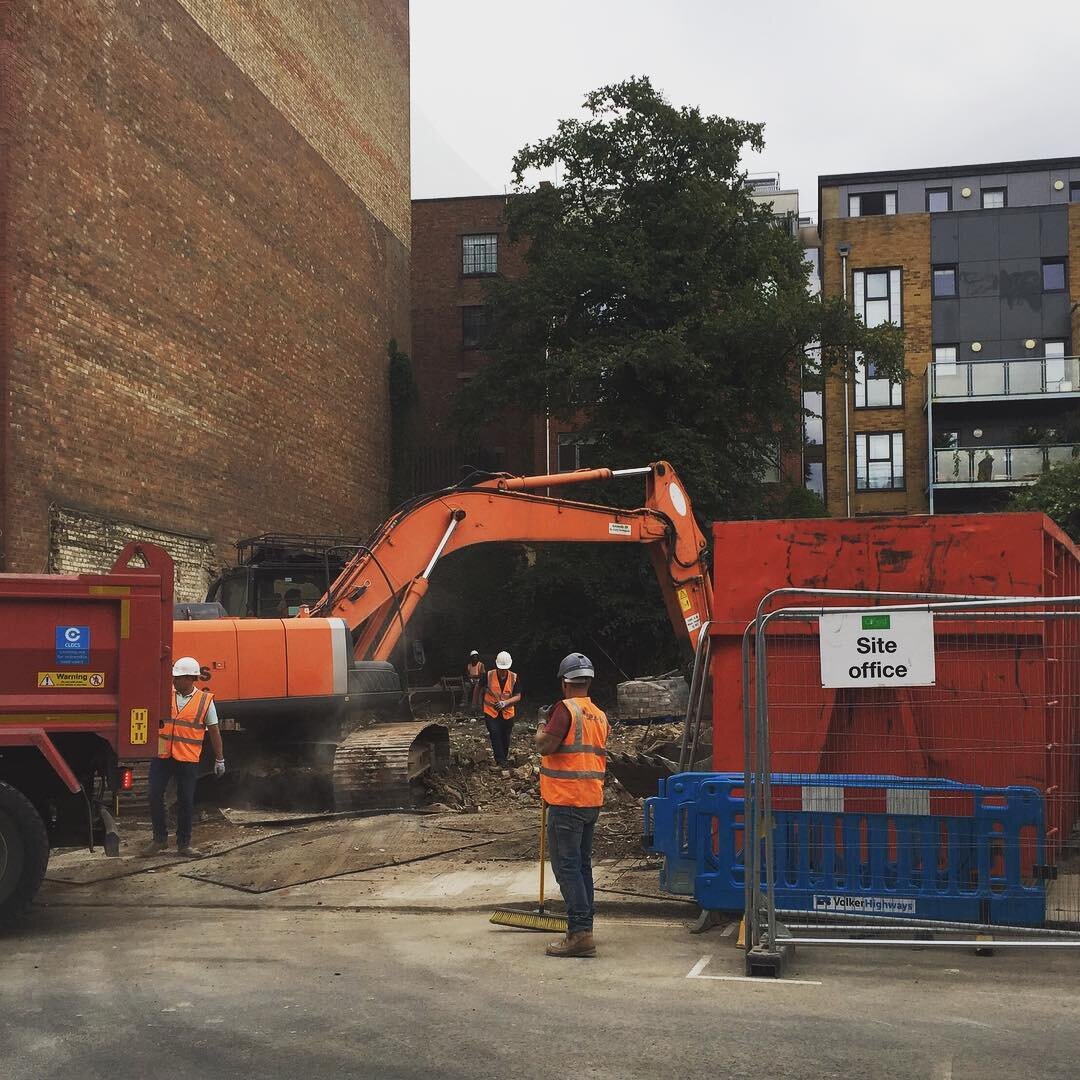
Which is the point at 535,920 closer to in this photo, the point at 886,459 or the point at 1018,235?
the point at 886,459

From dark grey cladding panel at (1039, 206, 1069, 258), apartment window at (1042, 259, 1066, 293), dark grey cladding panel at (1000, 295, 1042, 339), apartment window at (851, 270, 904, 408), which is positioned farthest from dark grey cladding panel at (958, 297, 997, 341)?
dark grey cladding panel at (1039, 206, 1069, 258)

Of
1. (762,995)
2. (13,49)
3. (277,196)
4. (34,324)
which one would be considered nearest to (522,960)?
(762,995)

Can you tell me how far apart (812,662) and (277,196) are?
2064 centimetres

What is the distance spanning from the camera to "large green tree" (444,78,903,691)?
30703mm

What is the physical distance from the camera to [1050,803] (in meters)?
8.18

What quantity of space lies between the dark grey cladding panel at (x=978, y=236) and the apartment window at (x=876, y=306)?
2069 millimetres

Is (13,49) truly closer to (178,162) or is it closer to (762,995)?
(178,162)

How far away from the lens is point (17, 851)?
8.66 meters

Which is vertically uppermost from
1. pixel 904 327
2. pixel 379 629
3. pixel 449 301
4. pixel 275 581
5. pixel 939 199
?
pixel 939 199

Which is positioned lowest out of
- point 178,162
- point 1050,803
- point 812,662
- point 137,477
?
point 1050,803

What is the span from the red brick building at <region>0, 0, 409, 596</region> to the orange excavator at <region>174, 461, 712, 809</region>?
557cm

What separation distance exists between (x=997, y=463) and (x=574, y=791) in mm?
31981

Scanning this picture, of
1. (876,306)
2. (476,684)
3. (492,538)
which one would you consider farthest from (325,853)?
(876,306)

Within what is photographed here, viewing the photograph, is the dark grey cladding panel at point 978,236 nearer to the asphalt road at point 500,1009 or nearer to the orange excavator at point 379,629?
the orange excavator at point 379,629
